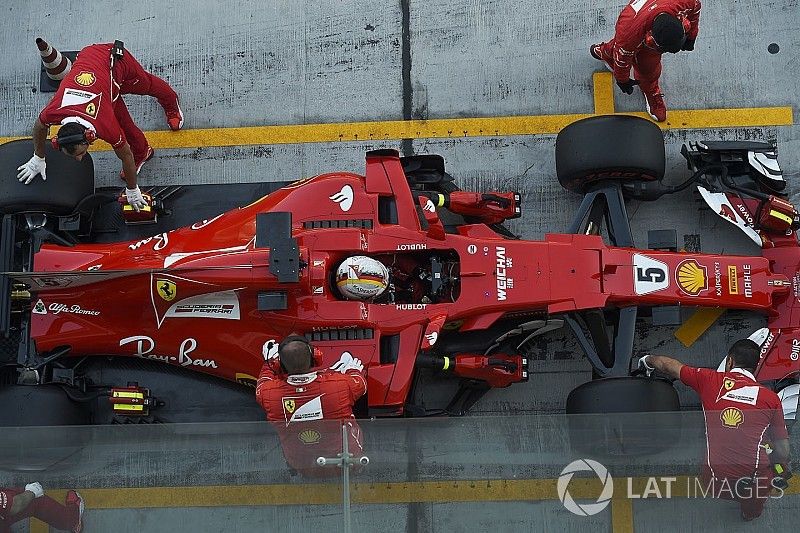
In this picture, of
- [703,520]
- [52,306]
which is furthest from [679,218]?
[52,306]

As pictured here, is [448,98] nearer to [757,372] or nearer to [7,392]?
[757,372]

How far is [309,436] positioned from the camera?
19.1 ft

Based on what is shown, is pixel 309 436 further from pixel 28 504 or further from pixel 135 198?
pixel 135 198

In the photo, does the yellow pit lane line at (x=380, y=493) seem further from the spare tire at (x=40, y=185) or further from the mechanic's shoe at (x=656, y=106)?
the mechanic's shoe at (x=656, y=106)

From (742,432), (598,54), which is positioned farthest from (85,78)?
(742,432)

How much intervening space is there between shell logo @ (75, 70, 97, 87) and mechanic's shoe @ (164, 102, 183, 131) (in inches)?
42.4

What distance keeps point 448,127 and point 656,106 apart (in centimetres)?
154

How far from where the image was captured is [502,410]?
7207 mm

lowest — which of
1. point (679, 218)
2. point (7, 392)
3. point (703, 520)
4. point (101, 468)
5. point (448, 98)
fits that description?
point (703, 520)

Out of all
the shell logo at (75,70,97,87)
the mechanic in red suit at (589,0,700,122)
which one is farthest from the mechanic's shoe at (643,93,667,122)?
the shell logo at (75,70,97,87)

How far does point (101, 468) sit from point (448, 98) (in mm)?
3742

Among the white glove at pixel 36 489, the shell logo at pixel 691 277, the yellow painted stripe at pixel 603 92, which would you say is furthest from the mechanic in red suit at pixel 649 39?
the white glove at pixel 36 489

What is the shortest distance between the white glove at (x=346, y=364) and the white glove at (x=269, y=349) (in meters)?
0.41

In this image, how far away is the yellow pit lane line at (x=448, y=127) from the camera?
7582mm
